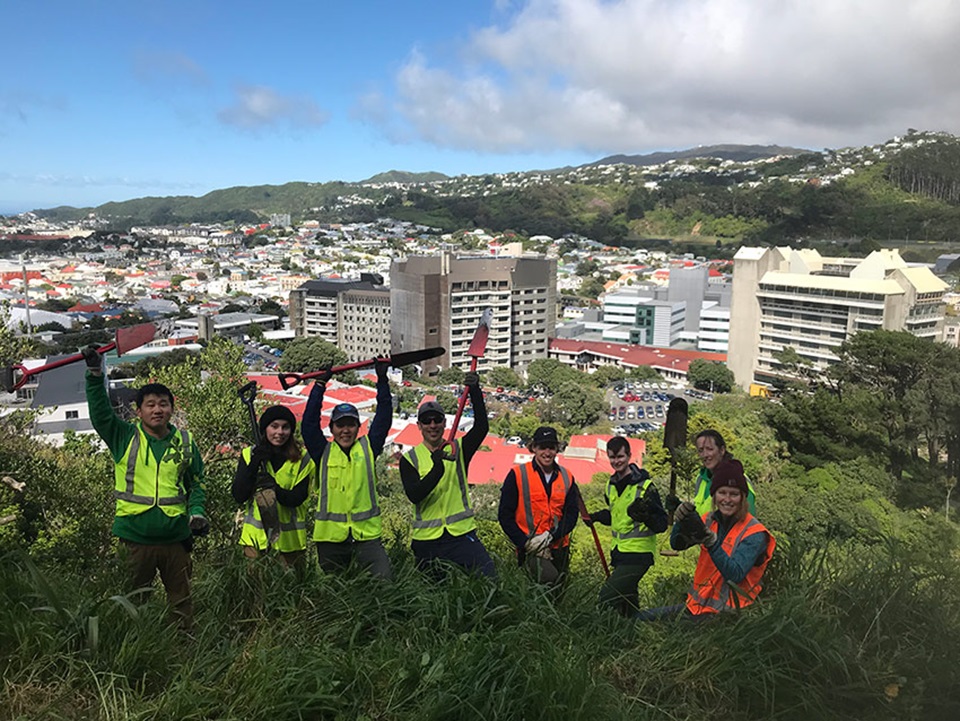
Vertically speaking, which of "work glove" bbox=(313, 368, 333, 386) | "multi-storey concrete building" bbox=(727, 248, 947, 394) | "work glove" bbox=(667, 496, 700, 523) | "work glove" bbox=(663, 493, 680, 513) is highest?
"work glove" bbox=(313, 368, 333, 386)

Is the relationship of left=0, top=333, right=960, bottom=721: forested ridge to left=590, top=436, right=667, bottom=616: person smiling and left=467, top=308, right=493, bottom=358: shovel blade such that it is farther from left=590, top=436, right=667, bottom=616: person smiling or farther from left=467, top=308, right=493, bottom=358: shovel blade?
left=467, top=308, right=493, bottom=358: shovel blade

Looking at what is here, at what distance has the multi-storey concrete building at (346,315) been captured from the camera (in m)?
50.6

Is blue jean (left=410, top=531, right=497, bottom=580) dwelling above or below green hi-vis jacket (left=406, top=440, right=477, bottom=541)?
below

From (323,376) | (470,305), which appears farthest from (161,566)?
(470,305)

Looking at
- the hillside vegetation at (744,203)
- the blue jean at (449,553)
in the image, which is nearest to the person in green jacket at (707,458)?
the blue jean at (449,553)

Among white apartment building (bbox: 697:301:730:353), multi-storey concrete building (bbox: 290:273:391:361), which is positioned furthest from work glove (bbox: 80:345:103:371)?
white apartment building (bbox: 697:301:730:353)

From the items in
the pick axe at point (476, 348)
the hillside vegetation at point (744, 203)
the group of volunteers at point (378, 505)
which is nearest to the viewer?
the group of volunteers at point (378, 505)

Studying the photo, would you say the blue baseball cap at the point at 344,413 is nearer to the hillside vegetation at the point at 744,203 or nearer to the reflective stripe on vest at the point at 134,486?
the reflective stripe on vest at the point at 134,486

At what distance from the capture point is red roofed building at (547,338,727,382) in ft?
140

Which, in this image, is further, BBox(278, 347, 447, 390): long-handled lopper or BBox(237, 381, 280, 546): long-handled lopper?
BBox(278, 347, 447, 390): long-handled lopper

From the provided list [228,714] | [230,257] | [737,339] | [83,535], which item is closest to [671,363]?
[737,339]

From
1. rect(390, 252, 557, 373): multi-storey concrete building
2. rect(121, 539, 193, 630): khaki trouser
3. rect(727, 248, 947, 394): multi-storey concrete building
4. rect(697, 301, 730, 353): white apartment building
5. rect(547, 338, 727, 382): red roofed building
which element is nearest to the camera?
rect(121, 539, 193, 630): khaki trouser

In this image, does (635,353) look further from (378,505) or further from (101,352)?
(101,352)

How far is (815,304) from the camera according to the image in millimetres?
35125
